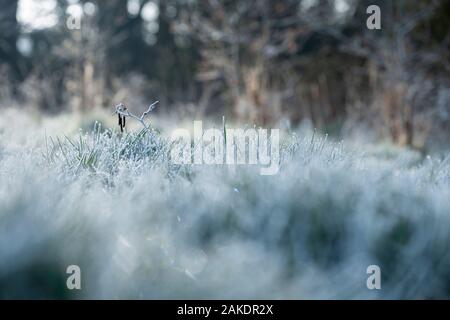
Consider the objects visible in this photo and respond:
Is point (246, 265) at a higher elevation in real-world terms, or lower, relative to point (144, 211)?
lower

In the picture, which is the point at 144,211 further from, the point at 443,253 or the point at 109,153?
the point at 443,253

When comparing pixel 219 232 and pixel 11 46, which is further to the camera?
pixel 11 46

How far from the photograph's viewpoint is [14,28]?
10.2 meters

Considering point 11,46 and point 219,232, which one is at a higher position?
point 11,46

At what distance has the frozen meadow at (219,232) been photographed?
151 centimetres

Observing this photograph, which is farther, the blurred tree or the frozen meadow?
the blurred tree

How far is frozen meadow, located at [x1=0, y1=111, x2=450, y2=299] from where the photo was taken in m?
1.51

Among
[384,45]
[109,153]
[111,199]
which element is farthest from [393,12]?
[111,199]

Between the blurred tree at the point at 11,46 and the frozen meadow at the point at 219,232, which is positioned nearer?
the frozen meadow at the point at 219,232

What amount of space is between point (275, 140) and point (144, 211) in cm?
95

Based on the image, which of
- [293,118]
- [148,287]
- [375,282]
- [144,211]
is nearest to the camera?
[148,287]

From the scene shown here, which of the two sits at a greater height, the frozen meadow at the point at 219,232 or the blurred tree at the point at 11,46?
the blurred tree at the point at 11,46

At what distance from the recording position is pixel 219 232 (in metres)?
1.77

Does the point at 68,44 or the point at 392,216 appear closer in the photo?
the point at 392,216
